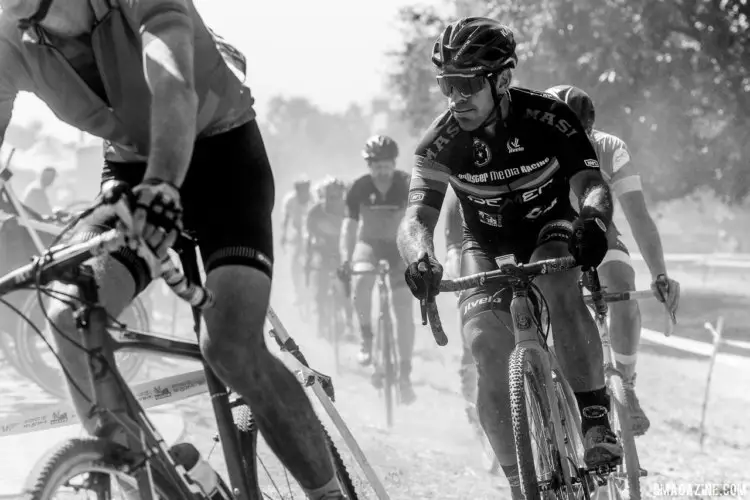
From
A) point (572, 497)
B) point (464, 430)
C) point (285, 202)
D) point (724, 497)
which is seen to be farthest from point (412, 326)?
point (285, 202)

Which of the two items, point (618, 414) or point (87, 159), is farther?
point (87, 159)

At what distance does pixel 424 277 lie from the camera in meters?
4.22

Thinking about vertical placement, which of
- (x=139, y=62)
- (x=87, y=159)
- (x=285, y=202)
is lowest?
(x=139, y=62)

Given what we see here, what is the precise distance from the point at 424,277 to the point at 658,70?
15425mm

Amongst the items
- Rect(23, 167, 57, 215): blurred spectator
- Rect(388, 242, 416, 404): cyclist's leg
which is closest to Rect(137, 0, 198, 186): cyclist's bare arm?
Rect(388, 242, 416, 404): cyclist's leg

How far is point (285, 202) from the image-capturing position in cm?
2031

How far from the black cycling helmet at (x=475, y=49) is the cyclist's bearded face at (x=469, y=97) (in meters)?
0.05

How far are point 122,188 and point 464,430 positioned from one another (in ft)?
24.0

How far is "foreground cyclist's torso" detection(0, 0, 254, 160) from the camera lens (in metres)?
3.11

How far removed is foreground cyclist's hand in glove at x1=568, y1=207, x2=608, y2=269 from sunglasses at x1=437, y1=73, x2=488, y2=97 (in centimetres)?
93

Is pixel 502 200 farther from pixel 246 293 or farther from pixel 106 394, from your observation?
pixel 106 394

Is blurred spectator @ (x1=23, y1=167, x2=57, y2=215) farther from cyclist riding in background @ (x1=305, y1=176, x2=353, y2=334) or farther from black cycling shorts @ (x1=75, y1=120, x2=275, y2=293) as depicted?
black cycling shorts @ (x1=75, y1=120, x2=275, y2=293)

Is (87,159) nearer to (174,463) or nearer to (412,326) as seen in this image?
(412,326)

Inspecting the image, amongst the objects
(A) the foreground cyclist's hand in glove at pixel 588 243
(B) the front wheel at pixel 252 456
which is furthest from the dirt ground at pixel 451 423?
(A) the foreground cyclist's hand in glove at pixel 588 243
